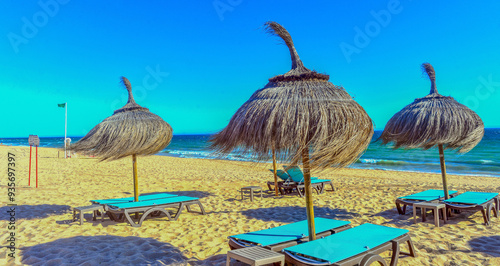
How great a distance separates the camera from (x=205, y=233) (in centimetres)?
514

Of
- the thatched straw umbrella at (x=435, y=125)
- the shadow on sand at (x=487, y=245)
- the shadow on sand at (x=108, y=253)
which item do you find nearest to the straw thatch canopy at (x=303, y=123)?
the shadow on sand at (x=108, y=253)

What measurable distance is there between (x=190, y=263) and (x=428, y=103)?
16.4 ft

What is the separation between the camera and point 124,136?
19.2ft

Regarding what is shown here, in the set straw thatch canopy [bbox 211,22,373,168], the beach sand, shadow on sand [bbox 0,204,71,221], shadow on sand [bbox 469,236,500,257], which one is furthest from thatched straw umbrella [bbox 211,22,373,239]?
shadow on sand [bbox 0,204,71,221]

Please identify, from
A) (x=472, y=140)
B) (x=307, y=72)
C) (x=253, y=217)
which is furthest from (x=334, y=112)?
(x=472, y=140)

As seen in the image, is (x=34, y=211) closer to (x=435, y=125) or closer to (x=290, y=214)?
(x=290, y=214)

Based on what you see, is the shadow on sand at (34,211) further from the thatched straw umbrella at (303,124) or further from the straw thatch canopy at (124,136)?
the thatched straw umbrella at (303,124)

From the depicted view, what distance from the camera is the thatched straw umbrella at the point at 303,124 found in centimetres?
304

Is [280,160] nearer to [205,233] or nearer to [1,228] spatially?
[205,233]

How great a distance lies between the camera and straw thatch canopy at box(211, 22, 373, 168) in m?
3.04

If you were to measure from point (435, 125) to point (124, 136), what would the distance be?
217 inches

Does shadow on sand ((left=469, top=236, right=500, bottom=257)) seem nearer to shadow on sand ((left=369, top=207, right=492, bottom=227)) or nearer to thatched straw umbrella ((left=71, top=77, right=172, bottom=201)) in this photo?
Result: shadow on sand ((left=369, top=207, right=492, bottom=227))

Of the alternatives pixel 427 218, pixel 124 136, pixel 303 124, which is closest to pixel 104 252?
pixel 124 136

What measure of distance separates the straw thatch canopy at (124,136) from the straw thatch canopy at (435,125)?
14.8 ft
